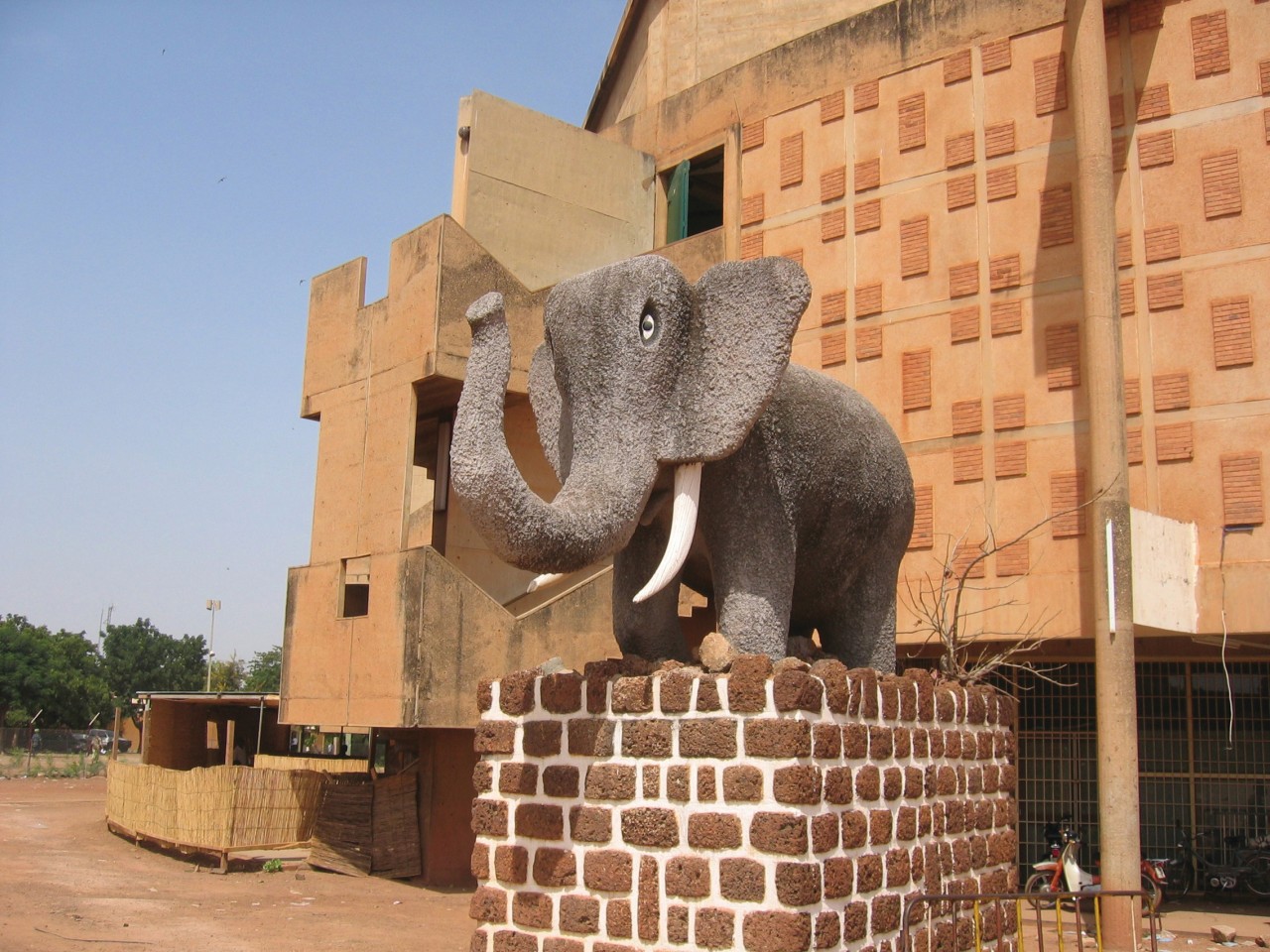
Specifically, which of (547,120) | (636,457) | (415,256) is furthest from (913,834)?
(547,120)

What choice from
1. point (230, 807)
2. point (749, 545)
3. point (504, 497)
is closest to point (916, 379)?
point (749, 545)

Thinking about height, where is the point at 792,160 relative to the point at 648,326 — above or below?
above

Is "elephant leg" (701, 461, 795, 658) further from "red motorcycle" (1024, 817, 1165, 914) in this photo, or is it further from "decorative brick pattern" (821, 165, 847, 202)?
"decorative brick pattern" (821, 165, 847, 202)

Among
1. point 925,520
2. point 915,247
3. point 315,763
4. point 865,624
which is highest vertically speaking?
point 915,247

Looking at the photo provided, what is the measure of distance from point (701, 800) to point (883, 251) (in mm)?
11087

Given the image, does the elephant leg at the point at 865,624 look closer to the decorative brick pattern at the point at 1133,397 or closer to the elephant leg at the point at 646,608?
the elephant leg at the point at 646,608

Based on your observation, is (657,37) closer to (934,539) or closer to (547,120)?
(547,120)

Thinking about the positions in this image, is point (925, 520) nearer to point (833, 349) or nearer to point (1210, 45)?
point (833, 349)

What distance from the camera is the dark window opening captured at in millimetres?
17453

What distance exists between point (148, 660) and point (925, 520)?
199 feet

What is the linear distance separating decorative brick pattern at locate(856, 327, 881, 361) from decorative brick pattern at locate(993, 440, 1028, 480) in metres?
1.93

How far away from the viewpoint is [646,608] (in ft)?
17.7

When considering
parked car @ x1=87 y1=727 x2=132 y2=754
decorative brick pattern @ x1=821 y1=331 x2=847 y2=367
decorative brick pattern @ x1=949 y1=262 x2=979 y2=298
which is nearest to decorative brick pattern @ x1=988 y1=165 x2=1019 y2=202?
decorative brick pattern @ x1=949 y1=262 x2=979 y2=298

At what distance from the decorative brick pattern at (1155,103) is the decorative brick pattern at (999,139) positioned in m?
1.36
